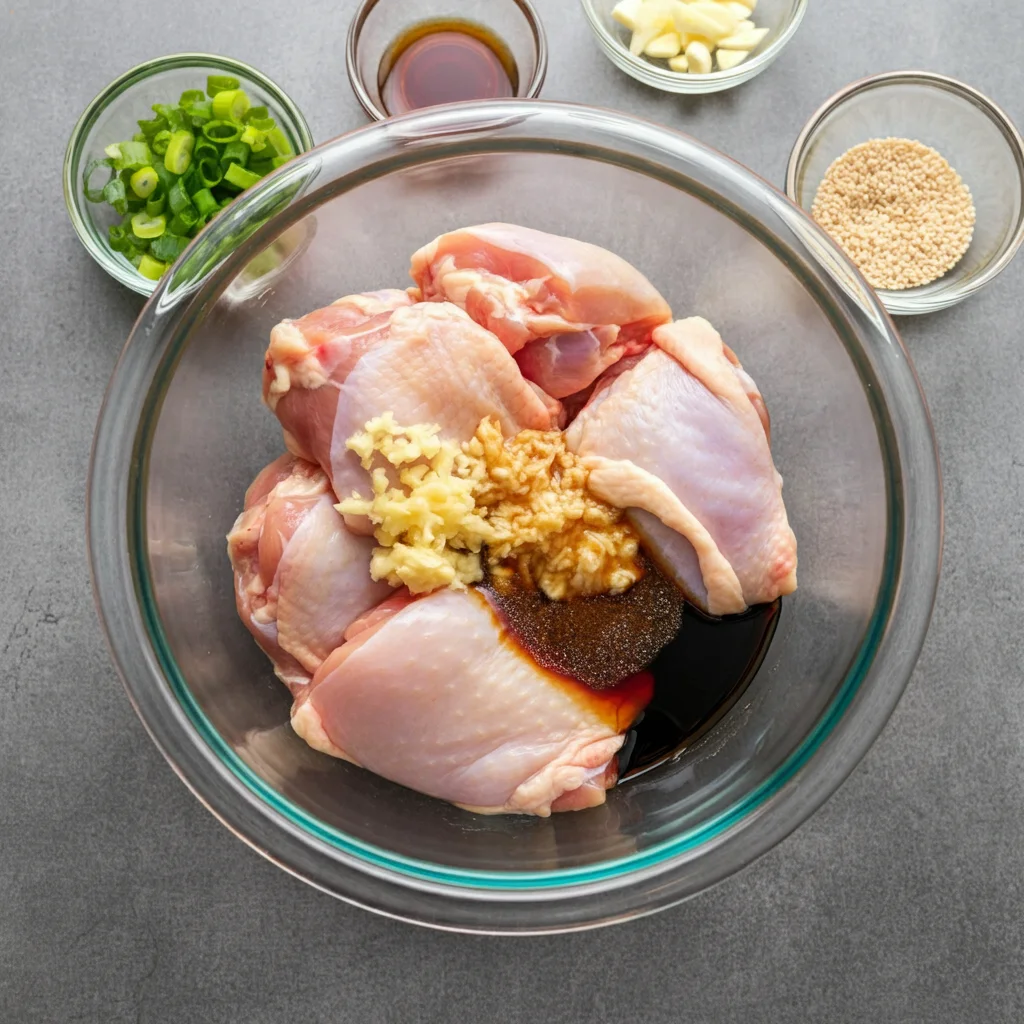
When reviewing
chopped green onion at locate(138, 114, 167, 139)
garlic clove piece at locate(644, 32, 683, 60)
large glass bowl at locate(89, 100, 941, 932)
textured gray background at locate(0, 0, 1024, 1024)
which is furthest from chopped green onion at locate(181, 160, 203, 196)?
garlic clove piece at locate(644, 32, 683, 60)

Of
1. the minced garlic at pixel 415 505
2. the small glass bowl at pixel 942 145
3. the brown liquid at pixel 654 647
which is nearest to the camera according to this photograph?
the minced garlic at pixel 415 505

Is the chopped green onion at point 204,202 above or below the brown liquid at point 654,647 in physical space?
above

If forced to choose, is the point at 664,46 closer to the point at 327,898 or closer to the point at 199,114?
the point at 199,114

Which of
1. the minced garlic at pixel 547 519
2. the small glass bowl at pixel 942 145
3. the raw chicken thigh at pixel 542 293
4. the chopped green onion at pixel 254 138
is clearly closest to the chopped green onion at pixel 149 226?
the chopped green onion at pixel 254 138

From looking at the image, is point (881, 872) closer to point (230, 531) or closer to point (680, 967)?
point (680, 967)

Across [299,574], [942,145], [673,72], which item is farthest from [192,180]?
[942,145]

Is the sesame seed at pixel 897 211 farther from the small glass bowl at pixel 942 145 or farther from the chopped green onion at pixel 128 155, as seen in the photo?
the chopped green onion at pixel 128 155

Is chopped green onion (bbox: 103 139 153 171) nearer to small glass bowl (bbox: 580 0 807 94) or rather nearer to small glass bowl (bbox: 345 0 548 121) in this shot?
small glass bowl (bbox: 345 0 548 121)
